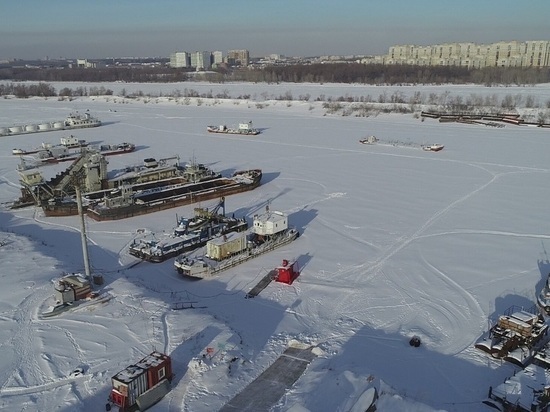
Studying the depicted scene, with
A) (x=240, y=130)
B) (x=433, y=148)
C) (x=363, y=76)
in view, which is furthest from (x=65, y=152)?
(x=363, y=76)

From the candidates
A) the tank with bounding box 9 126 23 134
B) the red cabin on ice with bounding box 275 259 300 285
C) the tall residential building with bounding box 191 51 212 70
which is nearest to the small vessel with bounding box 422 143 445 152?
the red cabin on ice with bounding box 275 259 300 285

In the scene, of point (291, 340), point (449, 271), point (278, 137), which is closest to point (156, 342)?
point (291, 340)

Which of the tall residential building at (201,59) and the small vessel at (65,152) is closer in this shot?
the small vessel at (65,152)

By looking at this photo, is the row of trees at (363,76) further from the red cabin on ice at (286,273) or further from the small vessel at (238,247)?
the red cabin on ice at (286,273)

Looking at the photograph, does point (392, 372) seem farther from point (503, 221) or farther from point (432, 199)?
point (432, 199)

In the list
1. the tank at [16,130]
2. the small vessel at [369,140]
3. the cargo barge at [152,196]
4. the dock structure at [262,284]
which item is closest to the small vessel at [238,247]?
the dock structure at [262,284]

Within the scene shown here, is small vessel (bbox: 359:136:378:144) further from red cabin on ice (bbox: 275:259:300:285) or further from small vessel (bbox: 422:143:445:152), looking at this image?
red cabin on ice (bbox: 275:259:300:285)
